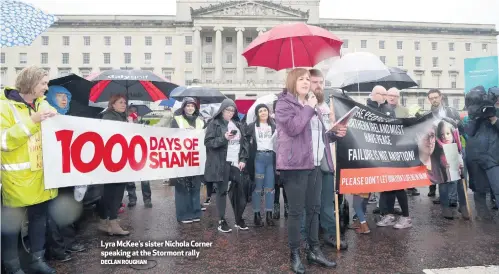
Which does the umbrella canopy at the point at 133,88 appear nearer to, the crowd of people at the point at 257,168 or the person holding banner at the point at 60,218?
the crowd of people at the point at 257,168

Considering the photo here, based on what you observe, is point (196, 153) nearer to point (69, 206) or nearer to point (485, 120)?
point (69, 206)

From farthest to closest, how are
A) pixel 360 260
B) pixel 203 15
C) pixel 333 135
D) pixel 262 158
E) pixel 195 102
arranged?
pixel 203 15, pixel 195 102, pixel 262 158, pixel 333 135, pixel 360 260

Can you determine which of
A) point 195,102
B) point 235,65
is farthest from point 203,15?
point 195,102

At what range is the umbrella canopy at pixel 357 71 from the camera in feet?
22.0

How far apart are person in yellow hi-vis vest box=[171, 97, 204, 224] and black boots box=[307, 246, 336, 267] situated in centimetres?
270

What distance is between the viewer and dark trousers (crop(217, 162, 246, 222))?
17.7 ft

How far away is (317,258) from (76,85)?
169 inches

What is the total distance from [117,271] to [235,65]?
201ft

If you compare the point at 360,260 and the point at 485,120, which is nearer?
the point at 360,260

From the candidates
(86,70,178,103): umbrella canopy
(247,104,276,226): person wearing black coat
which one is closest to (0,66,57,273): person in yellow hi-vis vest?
(86,70,178,103): umbrella canopy

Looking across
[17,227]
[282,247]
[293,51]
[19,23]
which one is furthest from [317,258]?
[19,23]

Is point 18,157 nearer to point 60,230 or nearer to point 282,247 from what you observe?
point 60,230

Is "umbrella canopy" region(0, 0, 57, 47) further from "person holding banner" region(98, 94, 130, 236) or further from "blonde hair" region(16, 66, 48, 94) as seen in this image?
"person holding banner" region(98, 94, 130, 236)

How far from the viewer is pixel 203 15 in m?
60.7
